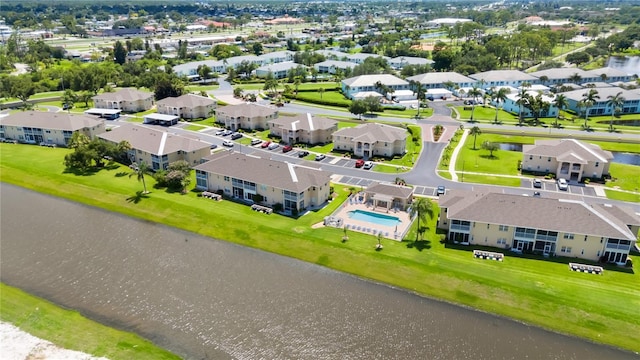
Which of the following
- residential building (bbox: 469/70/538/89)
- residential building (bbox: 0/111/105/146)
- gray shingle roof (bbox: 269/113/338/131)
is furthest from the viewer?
residential building (bbox: 469/70/538/89)

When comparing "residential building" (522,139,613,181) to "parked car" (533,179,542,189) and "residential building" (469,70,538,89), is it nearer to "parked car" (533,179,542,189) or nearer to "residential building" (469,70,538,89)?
"parked car" (533,179,542,189)

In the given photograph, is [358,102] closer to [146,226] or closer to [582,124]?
[582,124]

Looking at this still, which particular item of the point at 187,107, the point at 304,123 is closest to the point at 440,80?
the point at 304,123

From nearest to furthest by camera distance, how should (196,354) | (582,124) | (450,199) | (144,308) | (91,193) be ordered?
(196,354) < (144,308) < (450,199) < (91,193) < (582,124)

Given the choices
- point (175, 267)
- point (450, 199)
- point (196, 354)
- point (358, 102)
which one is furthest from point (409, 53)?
point (196, 354)

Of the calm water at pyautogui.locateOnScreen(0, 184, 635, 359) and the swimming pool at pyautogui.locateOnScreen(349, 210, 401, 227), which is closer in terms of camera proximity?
the calm water at pyautogui.locateOnScreen(0, 184, 635, 359)

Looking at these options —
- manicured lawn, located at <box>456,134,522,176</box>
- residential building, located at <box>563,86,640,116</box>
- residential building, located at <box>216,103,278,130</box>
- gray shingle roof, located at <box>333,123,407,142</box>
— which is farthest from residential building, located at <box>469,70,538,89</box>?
residential building, located at <box>216,103,278,130</box>
